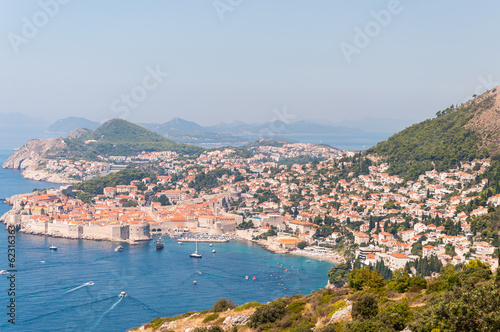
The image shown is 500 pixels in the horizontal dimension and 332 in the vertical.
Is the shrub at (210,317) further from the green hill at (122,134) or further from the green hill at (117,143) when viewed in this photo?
the green hill at (122,134)

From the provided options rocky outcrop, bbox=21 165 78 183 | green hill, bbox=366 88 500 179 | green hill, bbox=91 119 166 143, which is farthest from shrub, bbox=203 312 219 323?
green hill, bbox=91 119 166 143

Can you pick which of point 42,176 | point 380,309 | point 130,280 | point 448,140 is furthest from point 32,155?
point 380,309

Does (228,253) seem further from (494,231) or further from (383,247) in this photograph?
(494,231)

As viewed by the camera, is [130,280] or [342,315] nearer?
[342,315]

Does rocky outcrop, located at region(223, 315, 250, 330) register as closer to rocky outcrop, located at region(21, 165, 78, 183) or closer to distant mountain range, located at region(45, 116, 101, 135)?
rocky outcrop, located at region(21, 165, 78, 183)

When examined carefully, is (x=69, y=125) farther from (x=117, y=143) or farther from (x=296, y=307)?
(x=296, y=307)
